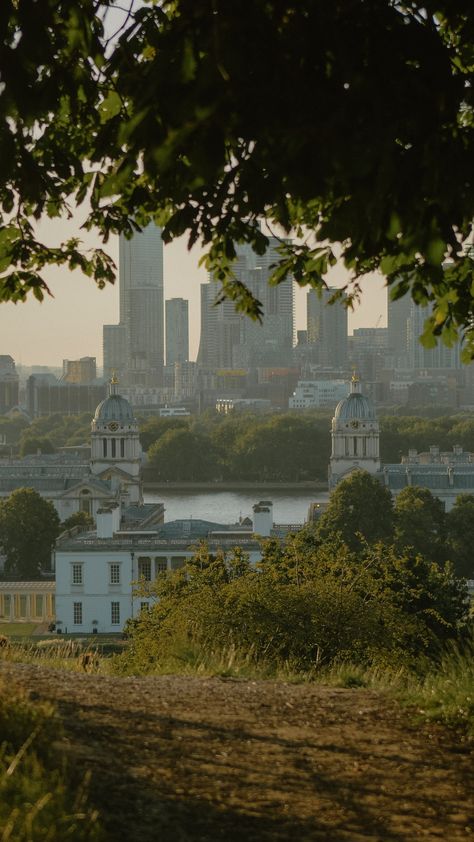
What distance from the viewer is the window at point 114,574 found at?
1077 inches

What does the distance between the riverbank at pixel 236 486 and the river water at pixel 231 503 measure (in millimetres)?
1173

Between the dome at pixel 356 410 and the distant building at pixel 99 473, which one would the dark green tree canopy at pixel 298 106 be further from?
the dome at pixel 356 410

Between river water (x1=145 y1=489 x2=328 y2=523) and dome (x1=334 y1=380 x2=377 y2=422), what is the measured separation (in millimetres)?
3776

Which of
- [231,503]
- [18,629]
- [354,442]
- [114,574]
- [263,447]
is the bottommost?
[18,629]

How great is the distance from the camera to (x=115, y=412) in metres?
53.8

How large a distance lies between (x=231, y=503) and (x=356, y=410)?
6.76 m

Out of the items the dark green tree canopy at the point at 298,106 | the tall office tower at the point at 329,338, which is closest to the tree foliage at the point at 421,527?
the dark green tree canopy at the point at 298,106

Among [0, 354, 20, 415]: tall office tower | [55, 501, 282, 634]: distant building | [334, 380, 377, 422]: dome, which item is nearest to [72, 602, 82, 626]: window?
[55, 501, 282, 634]: distant building

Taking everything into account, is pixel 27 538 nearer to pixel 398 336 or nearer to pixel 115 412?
pixel 115 412

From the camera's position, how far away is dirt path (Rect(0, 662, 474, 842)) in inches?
Result: 161

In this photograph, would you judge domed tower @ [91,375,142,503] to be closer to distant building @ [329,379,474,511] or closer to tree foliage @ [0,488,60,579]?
distant building @ [329,379,474,511]

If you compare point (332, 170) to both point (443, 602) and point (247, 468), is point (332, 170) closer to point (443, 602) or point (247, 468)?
point (443, 602)

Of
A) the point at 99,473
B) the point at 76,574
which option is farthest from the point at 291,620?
the point at 99,473


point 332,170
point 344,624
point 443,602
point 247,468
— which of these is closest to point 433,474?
point 247,468
